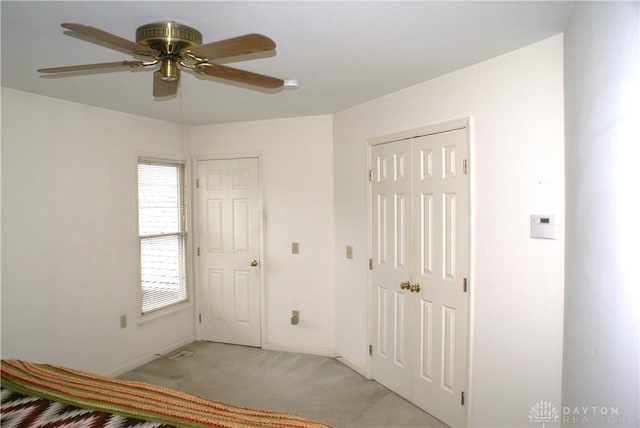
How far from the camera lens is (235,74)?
1.89 metres

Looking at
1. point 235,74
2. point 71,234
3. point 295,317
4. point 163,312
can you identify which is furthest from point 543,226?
point 163,312

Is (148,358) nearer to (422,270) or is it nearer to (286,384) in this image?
(286,384)

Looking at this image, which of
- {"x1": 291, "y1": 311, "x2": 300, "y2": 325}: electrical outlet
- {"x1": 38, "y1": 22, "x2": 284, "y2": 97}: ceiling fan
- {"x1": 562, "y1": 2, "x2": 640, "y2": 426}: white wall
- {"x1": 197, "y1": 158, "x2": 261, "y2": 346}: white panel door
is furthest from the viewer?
{"x1": 197, "y1": 158, "x2": 261, "y2": 346}: white panel door

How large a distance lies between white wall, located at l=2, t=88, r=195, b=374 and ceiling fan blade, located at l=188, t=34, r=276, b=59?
7.20ft

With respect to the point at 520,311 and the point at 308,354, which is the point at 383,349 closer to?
the point at 308,354

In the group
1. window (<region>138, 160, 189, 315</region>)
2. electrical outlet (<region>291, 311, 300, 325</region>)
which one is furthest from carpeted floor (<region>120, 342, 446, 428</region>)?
window (<region>138, 160, 189, 315</region>)

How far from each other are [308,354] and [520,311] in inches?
96.0

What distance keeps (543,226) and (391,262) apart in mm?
1386

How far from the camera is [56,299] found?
10.6 feet

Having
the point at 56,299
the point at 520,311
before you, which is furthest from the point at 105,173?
the point at 520,311

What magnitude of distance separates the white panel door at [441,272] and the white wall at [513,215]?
12cm

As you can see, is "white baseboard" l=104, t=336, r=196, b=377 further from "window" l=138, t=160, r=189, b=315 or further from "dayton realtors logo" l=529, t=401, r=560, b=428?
"dayton realtors logo" l=529, t=401, r=560, b=428

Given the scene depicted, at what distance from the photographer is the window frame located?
3.97 m

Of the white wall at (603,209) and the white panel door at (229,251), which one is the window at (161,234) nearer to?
the white panel door at (229,251)
